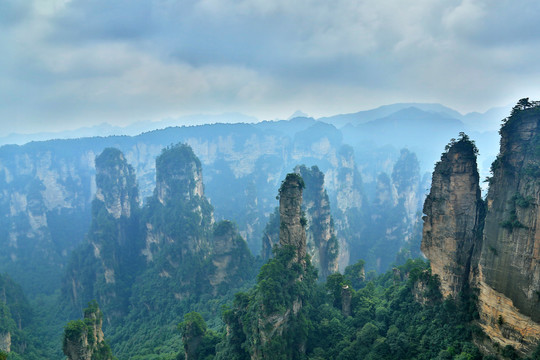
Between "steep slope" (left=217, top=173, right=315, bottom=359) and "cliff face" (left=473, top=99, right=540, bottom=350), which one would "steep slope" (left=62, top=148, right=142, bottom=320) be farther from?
"cliff face" (left=473, top=99, right=540, bottom=350)

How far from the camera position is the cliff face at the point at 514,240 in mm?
17156

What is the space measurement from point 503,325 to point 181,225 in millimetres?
52561

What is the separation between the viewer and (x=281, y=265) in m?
30.8

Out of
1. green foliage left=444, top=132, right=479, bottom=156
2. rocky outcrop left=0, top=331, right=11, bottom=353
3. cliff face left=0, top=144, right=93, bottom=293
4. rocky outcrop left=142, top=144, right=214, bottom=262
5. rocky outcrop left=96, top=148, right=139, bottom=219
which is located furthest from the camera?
cliff face left=0, top=144, right=93, bottom=293

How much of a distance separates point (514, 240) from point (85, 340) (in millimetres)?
33021

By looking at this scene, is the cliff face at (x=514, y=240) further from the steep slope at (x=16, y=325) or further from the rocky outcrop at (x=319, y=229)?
the steep slope at (x=16, y=325)

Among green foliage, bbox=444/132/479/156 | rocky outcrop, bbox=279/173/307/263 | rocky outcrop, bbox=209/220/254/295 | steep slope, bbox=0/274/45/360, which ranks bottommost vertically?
steep slope, bbox=0/274/45/360

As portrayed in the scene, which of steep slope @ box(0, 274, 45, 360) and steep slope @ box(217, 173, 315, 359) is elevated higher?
steep slope @ box(217, 173, 315, 359)

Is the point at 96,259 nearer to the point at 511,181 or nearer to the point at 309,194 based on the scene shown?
the point at 309,194

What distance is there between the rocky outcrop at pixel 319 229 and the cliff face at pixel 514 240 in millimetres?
35529

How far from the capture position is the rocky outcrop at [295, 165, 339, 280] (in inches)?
2232

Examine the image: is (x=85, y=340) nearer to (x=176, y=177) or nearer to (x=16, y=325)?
(x=16, y=325)

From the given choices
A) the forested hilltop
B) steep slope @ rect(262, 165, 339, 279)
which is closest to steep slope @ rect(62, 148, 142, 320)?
the forested hilltop

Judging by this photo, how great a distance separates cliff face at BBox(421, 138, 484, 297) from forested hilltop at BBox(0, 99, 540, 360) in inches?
3.5
